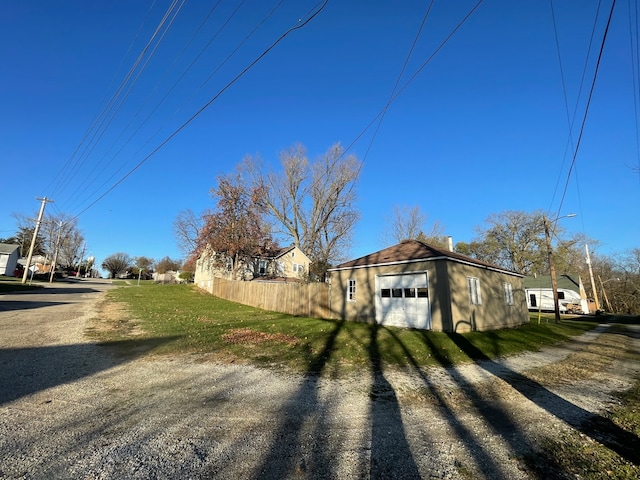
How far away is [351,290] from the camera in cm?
1578

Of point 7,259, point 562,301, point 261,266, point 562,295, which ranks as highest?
point 7,259

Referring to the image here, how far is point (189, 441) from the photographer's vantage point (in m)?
3.33

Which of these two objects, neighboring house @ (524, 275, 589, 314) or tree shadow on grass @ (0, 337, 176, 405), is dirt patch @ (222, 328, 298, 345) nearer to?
tree shadow on grass @ (0, 337, 176, 405)

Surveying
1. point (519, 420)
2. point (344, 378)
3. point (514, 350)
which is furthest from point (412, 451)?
point (514, 350)

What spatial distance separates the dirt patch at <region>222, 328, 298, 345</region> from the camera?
9.23 meters

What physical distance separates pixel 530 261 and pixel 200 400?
4867 cm

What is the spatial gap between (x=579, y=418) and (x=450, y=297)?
768cm

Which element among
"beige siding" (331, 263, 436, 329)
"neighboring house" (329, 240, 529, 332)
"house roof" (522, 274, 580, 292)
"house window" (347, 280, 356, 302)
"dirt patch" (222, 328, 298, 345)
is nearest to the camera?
"dirt patch" (222, 328, 298, 345)

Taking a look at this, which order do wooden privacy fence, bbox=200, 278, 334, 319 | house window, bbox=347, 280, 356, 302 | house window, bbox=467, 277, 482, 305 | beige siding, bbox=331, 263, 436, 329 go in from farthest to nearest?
wooden privacy fence, bbox=200, 278, 334, 319, house window, bbox=347, 280, 356, 302, beige siding, bbox=331, 263, 436, 329, house window, bbox=467, 277, 482, 305

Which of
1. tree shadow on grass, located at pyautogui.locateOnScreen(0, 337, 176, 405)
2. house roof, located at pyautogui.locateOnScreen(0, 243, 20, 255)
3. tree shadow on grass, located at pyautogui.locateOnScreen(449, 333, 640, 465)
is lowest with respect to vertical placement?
tree shadow on grass, located at pyautogui.locateOnScreen(449, 333, 640, 465)

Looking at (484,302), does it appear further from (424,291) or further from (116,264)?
(116,264)

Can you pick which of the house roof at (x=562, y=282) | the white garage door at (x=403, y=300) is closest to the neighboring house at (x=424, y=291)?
the white garage door at (x=403, y=300)

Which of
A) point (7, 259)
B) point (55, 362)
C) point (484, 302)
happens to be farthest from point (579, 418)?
point (7, 259)

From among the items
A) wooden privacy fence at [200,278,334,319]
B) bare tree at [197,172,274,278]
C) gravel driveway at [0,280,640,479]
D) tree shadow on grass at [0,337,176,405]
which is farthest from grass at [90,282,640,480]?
bare tree at [197,172,274,278]
